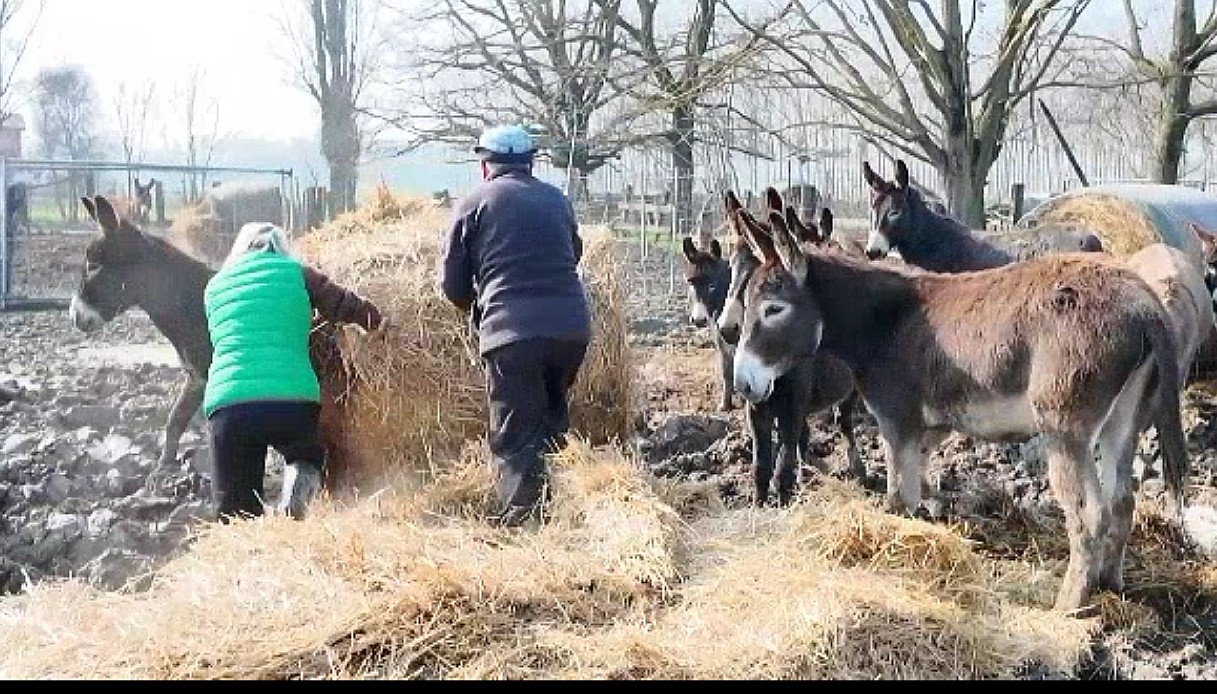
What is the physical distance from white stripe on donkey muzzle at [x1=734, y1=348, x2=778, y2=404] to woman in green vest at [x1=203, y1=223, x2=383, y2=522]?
207 cm

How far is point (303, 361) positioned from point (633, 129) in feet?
55.0

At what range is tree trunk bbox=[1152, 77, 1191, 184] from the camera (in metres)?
15.1

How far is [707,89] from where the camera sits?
41.0 feet

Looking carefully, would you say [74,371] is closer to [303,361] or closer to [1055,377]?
[303,361]

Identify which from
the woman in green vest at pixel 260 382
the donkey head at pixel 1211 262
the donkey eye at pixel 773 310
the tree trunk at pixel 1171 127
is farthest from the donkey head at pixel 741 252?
the tree trunk at pixel 1171 127

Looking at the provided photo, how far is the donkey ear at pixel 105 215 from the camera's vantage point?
713 centimetres

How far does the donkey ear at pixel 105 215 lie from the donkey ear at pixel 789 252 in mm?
4019

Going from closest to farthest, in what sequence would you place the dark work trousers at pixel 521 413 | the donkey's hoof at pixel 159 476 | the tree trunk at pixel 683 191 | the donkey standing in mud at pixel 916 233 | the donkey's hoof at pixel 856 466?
the dark work trousers at pixel 521 413 → the donkey's hoof at pixel 159 476 → the donkey's hoof at pixel 856 466 → the donkey standing in mud at pixel 916 233 → the tree trunk at pixel 683 191

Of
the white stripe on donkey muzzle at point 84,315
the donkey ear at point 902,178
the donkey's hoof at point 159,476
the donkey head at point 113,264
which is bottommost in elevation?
the donkey's hoof at point 159,476

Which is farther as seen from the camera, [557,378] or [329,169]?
[329,169]

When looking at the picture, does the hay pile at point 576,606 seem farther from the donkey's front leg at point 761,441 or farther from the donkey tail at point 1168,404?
the donkey's front leg at point 761,441
